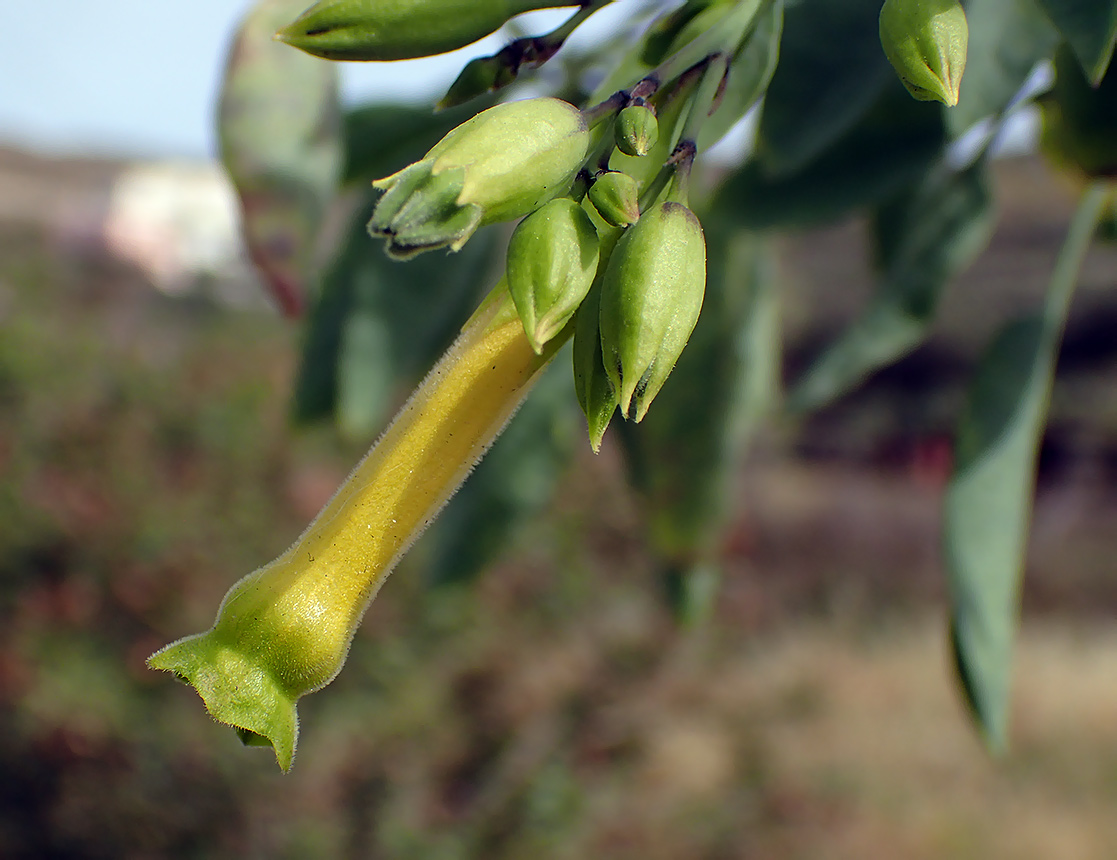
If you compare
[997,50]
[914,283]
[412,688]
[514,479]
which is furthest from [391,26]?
[412,688]

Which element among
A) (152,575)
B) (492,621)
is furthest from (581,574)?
(152,575)

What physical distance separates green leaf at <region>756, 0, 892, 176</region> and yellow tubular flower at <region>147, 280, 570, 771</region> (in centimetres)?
26

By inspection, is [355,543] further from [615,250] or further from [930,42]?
[930,42]

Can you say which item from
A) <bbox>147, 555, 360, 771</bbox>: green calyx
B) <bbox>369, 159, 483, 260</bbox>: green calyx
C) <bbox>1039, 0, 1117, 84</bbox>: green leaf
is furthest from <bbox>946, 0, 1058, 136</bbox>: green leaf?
<bbox>147, 555, 360, 771</bbox>: green calyx

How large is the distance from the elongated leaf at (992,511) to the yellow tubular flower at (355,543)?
0.39 meters

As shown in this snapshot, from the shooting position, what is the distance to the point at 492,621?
169 inches

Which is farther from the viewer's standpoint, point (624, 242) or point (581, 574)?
point (581, 574)

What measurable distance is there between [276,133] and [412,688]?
3.41 m

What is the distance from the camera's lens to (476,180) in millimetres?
405

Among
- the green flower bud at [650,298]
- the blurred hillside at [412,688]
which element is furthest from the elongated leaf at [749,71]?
the blurred hillside at [412,688]

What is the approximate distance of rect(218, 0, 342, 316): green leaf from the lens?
0.73 m

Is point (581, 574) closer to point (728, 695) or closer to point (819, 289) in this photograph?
point (728, 695)

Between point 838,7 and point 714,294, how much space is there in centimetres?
37

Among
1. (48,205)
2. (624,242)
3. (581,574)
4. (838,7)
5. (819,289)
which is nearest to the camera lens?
(624,242)
